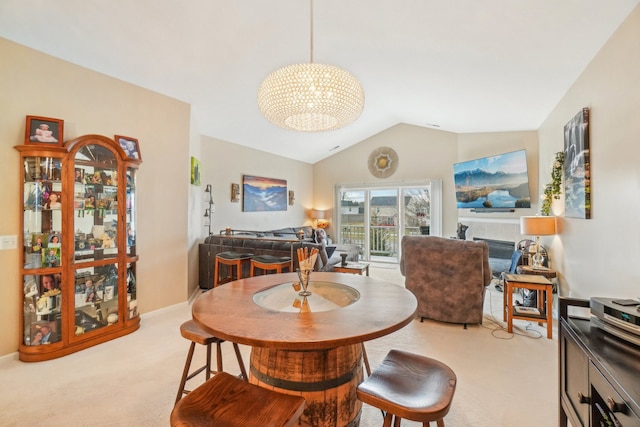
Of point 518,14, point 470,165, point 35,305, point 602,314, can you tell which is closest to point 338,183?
point 470,165

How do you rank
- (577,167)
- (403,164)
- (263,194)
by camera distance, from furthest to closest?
(403,164) → (263,194) → (577,167)

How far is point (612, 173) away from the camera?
2145 millimetres

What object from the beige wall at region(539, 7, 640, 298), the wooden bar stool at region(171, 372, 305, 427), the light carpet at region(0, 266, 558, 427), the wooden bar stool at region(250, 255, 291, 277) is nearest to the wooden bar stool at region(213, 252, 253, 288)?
the wooden bar stool at region(250, 255, 291, 277)

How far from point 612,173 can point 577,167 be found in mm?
683

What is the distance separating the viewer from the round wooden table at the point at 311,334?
113 centimetres

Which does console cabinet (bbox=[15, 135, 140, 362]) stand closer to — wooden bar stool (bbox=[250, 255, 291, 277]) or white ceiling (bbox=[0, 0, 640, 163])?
white ceiling (bbox=[0, 0, 640, 163])

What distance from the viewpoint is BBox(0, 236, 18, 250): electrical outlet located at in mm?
2363

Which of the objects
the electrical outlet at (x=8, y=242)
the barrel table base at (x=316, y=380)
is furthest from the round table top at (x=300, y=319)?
the electrical outlet at (x=8, y=242)

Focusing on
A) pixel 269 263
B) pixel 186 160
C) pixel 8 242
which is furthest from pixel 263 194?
pixel 8 242

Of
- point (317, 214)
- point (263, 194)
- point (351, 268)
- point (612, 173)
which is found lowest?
point (351, 268)

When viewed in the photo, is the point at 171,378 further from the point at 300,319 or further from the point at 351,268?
the point at 351,268

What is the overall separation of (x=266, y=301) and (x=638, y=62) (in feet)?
8.71

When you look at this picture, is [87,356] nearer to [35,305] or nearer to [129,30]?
[35,305]

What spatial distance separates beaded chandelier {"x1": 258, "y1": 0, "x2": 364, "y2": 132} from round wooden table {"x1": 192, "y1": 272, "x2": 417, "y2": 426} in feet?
4.30
